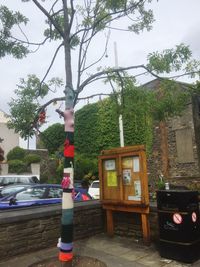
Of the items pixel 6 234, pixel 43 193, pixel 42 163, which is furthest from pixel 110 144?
pixel 6 234

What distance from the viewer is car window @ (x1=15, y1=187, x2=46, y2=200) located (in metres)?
9.71

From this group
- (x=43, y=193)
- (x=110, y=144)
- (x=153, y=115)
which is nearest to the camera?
(x=153, y=115)

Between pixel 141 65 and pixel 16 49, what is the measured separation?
9.86 ft

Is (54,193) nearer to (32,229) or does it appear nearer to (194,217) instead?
(32,229)

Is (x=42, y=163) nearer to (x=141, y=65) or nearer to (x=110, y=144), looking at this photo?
(x=110, y=144)

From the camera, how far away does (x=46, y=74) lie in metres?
7.30

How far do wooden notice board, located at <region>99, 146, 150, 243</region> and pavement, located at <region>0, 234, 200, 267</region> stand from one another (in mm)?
383

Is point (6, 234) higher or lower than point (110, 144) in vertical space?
lower

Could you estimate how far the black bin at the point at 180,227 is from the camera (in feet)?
17.5

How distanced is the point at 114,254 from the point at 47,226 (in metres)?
1.52

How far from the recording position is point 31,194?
32.4 feet

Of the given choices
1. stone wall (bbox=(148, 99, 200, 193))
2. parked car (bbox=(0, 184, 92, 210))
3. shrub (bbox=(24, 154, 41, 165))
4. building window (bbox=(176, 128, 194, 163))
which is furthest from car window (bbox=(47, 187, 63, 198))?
shrub (bbox=(24, 154, 41, 165))

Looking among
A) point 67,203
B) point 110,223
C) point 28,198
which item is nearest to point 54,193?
point 28,198

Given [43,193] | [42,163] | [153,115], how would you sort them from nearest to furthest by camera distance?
[153,115], [43,193], [42,163]
